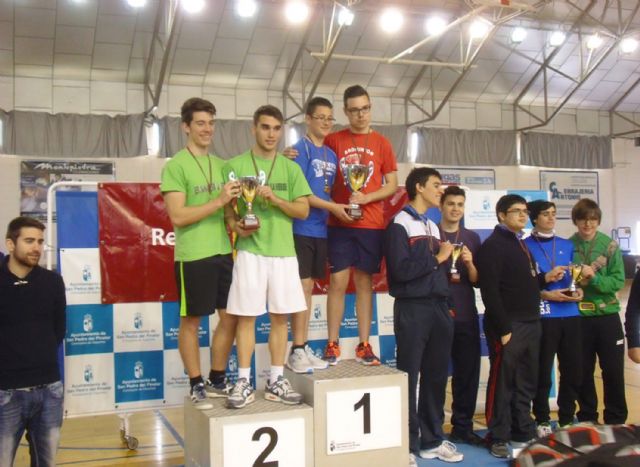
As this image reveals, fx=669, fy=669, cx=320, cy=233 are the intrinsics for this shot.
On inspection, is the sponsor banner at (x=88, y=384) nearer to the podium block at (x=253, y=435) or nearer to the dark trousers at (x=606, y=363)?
the podium block at (x=253, y=435)

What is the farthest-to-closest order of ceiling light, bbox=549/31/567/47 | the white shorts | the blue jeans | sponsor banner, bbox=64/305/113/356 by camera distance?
ceiling light, bbox=549/31/567/47 < sponsor banner, bbox=64/305/113/356 < the white shorts < the blue jeans

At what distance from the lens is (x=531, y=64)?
1384 cm

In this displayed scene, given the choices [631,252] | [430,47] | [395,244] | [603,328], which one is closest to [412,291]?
[395,244]

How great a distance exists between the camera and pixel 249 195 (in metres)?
3.38

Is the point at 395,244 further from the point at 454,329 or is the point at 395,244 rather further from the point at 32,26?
the point at 32,26

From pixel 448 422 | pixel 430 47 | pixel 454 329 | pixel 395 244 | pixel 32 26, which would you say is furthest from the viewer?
pixel 430 47

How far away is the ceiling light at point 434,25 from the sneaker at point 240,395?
925 centimetres

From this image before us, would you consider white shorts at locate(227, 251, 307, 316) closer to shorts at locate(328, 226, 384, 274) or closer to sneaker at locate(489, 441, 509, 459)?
shorts at locate(328, 226, 384, 274)

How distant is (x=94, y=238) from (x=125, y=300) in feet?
1.61

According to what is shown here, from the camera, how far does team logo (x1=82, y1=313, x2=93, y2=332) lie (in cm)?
468

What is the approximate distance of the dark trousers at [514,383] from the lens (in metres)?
4.04

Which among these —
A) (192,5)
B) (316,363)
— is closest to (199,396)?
(316,363)

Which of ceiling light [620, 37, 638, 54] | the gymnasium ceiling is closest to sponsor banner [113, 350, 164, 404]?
the gymnasium ceiling

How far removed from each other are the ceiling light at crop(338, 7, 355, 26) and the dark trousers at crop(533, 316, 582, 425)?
7.60 metres
